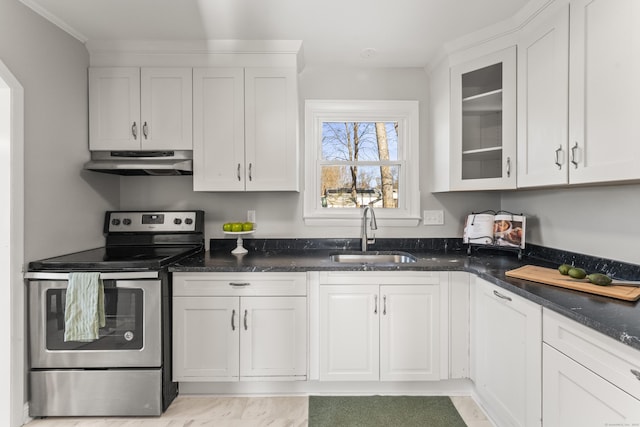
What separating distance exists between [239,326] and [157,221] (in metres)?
1.13

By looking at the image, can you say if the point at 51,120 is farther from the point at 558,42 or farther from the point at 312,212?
the point at 558,42

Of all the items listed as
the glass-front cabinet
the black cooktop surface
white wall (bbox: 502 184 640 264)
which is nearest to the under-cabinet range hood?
the black cooktop surface

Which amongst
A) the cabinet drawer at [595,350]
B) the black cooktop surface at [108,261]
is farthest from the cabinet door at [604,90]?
the black cooktop surface at [108,261]

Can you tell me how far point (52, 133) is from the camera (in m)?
2.11

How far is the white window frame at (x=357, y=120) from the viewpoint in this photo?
2.79 m

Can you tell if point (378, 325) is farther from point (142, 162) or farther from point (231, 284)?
point (142, 162)

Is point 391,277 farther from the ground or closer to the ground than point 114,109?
closer to the ground

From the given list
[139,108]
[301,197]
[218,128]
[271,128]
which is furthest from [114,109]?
[301,197]

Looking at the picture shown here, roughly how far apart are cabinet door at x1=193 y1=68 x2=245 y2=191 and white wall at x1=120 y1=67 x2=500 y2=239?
0.33 meters

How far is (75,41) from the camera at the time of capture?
231 centimetres

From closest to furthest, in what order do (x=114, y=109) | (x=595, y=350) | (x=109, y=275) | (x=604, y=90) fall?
(x=595, y=350) → (x=604, y=90) → (x=109, y=275) → (x=114, y=109)

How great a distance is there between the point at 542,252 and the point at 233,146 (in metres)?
2.28

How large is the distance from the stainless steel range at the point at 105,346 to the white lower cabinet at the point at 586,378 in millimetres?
1985

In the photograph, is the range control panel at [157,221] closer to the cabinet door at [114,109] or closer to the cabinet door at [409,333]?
the cabinet door at [114,109]
